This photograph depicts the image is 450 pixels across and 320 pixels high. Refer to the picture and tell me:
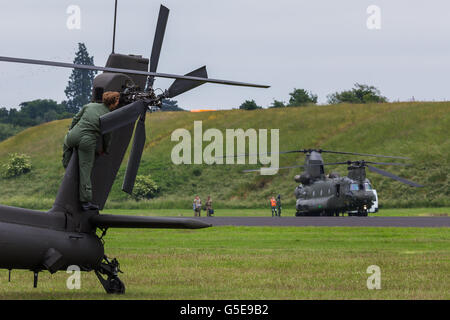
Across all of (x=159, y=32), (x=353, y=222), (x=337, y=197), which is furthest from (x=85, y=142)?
(x=337, y=197)

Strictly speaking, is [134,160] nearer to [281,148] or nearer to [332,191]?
[332,191]

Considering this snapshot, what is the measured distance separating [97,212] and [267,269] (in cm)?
567

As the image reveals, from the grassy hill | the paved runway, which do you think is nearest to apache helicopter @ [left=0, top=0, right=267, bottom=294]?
the paved runway

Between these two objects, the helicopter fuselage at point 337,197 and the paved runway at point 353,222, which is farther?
the helicopter fuselage at point 337,197

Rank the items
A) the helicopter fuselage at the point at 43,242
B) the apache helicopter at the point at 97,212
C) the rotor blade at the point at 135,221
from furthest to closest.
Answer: the rotor blade at the point at 135,221, the apache helicopter at the point at 97,212, the helicopter fuselage at the point at 43,242

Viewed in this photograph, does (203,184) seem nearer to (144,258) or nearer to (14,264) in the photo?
(144,258)

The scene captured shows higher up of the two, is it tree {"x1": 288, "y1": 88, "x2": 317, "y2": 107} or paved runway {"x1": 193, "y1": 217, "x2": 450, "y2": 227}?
tree {"x1": 288, "y1": 88, "x2": 317, "y2": 107}

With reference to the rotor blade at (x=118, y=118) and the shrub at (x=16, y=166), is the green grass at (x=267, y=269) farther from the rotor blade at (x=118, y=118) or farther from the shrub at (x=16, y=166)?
the shrub at (x=16, y=166)

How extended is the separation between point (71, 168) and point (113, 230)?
24222 mm

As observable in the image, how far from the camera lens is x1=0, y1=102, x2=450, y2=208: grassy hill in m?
81.8

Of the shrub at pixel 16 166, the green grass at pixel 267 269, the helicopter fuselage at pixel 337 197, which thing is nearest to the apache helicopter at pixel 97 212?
the green grass at pixel 267 269

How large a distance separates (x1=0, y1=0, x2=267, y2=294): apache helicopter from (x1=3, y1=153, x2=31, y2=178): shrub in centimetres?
8220

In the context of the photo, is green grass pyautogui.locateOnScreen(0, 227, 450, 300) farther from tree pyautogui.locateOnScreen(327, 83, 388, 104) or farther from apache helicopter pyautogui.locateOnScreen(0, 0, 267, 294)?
tree pyautogui.locateOnScreen(327, 83, 388, 104)

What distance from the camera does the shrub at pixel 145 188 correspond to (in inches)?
3499
